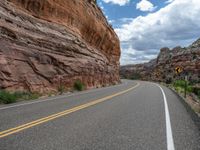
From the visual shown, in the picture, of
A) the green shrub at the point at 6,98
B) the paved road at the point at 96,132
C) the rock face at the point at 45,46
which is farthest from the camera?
the rock face at the point at 45,46

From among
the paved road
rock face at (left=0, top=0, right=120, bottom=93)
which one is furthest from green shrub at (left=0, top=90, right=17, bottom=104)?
the paved road

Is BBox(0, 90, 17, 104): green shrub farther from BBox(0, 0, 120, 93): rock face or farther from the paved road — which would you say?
the paved road

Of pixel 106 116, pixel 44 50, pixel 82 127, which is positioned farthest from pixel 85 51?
pixel 82 127

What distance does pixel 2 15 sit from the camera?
20.4 m

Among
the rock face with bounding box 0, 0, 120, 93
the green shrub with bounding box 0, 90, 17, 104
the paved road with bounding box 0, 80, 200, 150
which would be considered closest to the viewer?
the paved road with bounding box 0, 80, 200, 150

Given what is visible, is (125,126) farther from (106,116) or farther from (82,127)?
(106,116)

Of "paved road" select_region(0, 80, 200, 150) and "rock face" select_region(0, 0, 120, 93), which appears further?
"rock face" select_region(0, 0, 120, 93)

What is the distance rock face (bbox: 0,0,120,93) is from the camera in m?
20.0

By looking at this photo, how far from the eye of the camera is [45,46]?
24.4 metres

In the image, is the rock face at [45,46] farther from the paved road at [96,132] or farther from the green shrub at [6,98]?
the paved road at [96,132]

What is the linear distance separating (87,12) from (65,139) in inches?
1322

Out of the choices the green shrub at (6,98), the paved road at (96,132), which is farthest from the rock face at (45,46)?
the paved road at (96,132)

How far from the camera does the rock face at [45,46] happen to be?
19953mm

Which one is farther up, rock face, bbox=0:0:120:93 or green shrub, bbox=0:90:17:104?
rock face, bbox=0:0:120:93
